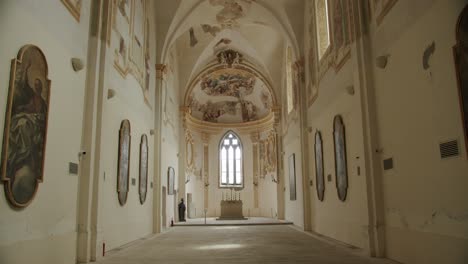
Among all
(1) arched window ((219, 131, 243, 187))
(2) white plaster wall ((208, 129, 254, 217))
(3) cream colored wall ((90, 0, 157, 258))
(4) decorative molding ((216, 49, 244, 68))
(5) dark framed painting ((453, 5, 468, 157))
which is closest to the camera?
(5) dark framed painting ((453, 5, 468, 157))

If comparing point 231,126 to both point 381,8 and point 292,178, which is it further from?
point 381,8

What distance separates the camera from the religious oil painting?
24.9 ft

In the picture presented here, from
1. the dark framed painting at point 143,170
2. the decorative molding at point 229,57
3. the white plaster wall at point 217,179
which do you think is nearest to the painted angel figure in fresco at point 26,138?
the dark framed painting at point 143,170

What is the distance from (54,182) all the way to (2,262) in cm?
188

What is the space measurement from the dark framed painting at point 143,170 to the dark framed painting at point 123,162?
1864 mm

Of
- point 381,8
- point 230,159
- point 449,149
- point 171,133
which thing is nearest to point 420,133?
point 449,149

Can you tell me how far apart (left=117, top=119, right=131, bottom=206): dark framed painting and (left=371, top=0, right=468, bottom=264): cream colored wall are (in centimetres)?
669

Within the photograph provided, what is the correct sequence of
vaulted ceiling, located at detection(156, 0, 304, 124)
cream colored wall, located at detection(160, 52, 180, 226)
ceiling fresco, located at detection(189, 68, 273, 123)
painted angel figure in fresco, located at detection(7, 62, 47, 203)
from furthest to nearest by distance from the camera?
ceiling fresco, located at detection(189, 68, 273, 123), cream colored wall, located at detection(160, 52, 180, 226), vaulted ceiling, located at detection(156, 0, 304, 124), painted angel figure in fresco, located at detection(7, 62, 47, 203)

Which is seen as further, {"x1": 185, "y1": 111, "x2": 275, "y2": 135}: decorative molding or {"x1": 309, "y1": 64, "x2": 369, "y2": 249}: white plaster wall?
{"x1": 185, "y1": 111, "x2": 275, "y2": 135}: decorative molding

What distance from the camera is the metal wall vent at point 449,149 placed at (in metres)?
5.56

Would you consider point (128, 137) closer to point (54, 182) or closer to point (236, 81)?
point (54, 182)

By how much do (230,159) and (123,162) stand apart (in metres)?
20.0

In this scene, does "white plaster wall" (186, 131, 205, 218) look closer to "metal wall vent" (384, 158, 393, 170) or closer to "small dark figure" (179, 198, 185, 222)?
"small dark figure" (179, 198, 185, 222)

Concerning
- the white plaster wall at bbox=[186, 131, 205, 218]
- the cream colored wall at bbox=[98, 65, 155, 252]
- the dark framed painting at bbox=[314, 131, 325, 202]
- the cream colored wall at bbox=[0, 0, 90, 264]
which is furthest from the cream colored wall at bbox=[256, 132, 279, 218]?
the cream colored wall at bbox=[0, 0, 90, 264]
